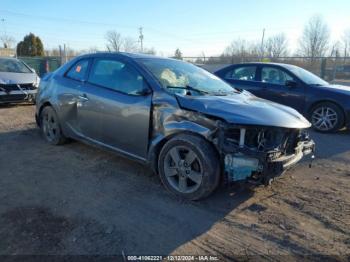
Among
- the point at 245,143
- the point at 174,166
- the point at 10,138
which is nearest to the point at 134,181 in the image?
the point at 174,166

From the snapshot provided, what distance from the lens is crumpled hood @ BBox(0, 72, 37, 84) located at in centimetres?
891

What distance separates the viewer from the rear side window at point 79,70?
5.01 meters

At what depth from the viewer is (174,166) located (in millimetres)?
3787

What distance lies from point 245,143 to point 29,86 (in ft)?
25.5

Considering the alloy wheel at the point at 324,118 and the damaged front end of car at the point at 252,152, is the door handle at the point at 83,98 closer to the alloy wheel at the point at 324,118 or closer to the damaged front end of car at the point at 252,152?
the damaged front end of car at the point at 252,152

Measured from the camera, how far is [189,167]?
367 centimetres

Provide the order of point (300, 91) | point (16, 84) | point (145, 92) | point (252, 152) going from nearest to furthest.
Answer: point (252, 152), point (145, 92), point (300, 91), point (16, 84)

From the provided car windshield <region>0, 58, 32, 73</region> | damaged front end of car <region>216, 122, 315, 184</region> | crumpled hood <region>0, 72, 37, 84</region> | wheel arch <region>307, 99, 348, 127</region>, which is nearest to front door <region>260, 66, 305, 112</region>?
wheel arch <region>307, 99, 348, 127</region>

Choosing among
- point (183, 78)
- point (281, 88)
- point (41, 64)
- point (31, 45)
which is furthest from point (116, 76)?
point (31, 45)

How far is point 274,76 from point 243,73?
812mm

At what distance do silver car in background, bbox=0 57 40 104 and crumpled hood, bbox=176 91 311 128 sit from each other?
6831 mm

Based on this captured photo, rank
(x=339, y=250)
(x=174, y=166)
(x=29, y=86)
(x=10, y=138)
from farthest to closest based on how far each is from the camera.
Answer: (x=29, y=86), (x=10, y=138), (x=174, y=166), (x=339, y=250)

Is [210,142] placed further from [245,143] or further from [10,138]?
[10,138]

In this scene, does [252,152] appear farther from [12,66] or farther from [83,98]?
[12,66]
